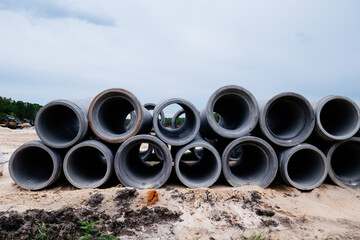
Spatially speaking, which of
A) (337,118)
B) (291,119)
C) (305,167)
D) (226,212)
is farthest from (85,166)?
(337,118)

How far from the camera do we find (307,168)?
4.88 metres

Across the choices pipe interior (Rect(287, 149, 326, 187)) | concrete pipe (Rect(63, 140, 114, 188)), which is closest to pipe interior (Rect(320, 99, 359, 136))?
pipe interior (Rect(287, 149, 326, 187))

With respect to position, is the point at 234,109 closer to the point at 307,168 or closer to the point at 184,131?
the point at 184,131

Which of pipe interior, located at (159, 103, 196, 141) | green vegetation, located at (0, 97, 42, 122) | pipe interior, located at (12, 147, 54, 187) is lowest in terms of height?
green vegetation, located at (0, 97, 42, 122)

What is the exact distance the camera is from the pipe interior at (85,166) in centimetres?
418

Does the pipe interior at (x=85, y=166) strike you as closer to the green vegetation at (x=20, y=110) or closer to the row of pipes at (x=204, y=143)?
the row of pipes at (x=204, y=143)

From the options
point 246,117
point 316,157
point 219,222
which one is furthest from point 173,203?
point 316,157

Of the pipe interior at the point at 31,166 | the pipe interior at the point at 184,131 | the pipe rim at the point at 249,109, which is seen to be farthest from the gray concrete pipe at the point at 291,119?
the pipe interior at the point at 31,166

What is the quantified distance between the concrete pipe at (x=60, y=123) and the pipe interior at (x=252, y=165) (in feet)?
8.55

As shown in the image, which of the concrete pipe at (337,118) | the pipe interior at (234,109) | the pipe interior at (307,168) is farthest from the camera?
the pipe interior at (234,109)

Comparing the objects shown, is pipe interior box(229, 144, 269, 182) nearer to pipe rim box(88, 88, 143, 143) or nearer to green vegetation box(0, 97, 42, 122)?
pipe rim box(88, 88, 143, 143)

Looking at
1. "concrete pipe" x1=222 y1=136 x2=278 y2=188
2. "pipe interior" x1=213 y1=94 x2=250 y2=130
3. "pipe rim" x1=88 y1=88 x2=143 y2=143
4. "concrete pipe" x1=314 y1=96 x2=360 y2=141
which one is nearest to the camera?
"pipe rim" x1=88 y1=88 x2=143 y2=143

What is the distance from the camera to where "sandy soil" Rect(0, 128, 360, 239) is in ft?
8.75

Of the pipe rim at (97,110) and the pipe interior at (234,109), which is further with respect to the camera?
the pipe interior at (234,109)
